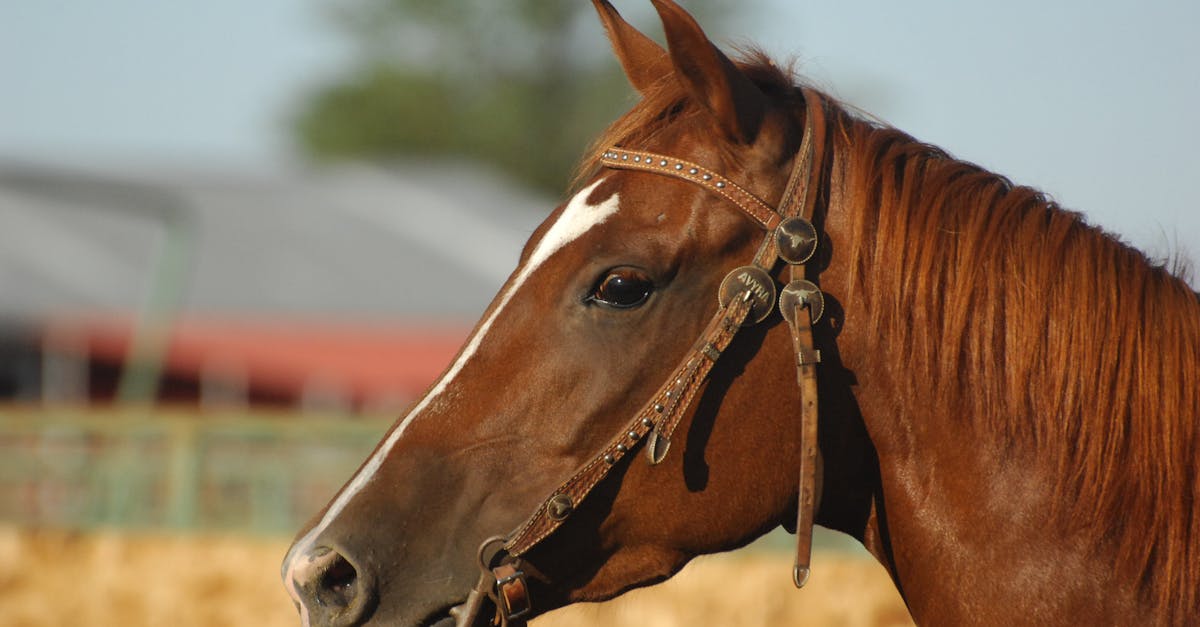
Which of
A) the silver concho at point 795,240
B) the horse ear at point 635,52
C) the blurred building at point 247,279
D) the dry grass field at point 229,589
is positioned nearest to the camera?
the silver concho at point 795,240

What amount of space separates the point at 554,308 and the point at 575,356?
10 centimetres

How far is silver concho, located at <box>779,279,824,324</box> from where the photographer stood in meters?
2.26

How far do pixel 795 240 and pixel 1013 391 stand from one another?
1.54 feet

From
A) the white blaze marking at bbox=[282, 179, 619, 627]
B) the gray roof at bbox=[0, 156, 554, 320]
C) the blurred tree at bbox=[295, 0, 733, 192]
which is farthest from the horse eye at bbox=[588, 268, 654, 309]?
the blurred tree at bbox=[295, 0, 733, 192]

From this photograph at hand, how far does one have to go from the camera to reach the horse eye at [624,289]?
2291 millimetres

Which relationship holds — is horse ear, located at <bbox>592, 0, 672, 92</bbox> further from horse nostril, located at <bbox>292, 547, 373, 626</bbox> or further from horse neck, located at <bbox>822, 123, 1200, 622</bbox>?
horse nostril, located at <bbox>292, 547, 373, 626</bbox>

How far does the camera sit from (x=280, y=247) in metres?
30.0

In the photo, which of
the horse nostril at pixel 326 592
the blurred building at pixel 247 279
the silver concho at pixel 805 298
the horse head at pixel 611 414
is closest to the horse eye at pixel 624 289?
the horse head at pixel 611 414

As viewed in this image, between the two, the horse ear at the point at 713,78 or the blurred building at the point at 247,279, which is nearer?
the horse ear at the point at 713,78

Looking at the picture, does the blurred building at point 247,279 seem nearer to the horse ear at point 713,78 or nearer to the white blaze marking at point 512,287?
the white blaze marking at point 512,287

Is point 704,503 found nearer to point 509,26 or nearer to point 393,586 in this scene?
point 393,586

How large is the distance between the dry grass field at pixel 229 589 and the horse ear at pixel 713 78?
14.5 ft

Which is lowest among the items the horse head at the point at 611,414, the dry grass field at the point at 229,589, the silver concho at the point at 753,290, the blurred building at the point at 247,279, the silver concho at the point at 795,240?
the blurred building at the point at 247,279

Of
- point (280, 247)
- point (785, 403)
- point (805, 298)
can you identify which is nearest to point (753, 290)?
point (805, 298)
